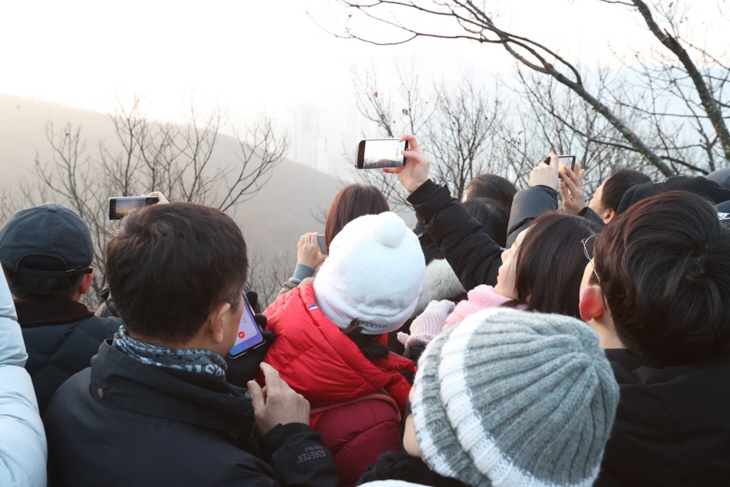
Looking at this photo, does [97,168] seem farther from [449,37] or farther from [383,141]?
[383,141]

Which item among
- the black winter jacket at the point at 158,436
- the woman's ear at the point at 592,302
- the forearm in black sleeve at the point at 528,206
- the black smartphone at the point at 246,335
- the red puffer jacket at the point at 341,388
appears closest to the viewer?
the black winter jacket at the point at 158,436

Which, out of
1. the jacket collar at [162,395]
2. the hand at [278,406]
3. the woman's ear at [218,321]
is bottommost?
the hand at [278,406]

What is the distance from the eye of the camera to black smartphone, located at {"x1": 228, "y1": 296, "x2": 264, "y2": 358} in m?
1.92

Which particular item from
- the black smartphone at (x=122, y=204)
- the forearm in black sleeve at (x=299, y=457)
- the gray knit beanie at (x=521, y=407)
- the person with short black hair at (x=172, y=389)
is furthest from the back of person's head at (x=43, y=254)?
the gray knit beanie at (x=521, y=407)

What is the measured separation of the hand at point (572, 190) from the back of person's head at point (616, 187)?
976 mm

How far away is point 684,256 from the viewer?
58.4 inches

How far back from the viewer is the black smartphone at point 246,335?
192 cm

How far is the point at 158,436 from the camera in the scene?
4.62 feet

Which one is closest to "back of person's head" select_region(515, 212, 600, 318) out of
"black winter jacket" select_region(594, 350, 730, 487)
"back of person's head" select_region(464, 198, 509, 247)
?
"black winter jacket" select_region(594, 350, 730, 487)

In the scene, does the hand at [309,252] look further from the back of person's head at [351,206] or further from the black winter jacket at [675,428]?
the black winter jacket at [675,428]

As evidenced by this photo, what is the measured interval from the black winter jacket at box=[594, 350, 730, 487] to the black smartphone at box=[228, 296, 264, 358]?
116 cm

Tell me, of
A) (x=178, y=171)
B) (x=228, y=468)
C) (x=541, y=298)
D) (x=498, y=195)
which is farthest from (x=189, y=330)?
(x=178, y=171)

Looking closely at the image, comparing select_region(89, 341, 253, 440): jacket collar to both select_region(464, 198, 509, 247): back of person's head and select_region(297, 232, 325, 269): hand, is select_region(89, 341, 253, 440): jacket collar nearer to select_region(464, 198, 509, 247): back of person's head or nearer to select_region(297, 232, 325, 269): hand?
select_region(297, 232, 325, 269): hand

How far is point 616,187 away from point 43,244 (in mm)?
3990
